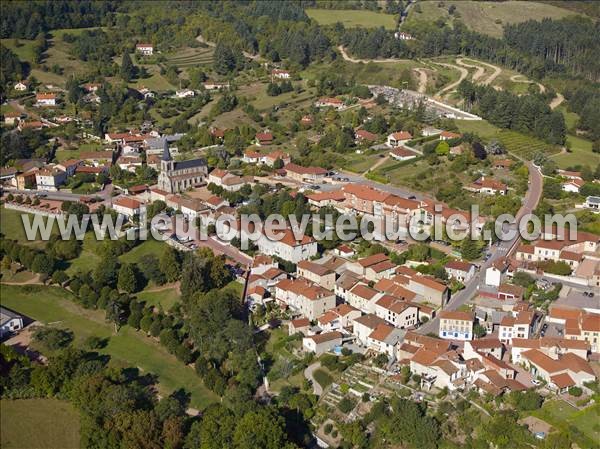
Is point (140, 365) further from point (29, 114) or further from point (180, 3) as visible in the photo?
point (180, 3)

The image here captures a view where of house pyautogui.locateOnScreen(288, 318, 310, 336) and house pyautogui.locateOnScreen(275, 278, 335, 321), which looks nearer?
house pyautogui.locateOnScreen(288, 318, 310, 336)

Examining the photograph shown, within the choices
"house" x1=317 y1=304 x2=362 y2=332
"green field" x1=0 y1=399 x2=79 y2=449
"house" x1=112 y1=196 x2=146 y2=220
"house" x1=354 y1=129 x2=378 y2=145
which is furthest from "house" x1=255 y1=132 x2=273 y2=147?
"green field" x1=0 y1=399 x2=79 y2=449

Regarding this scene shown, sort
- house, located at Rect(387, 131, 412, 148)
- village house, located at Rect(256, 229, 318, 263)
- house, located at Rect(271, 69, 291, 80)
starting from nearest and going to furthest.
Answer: village house, located at Rect(256, 229, 318, 263) → house, located at Rect(387, 131, 412, 148) → house, located at Rect(271, 69, 291, 80)

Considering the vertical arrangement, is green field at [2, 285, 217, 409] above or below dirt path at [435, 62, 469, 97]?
below

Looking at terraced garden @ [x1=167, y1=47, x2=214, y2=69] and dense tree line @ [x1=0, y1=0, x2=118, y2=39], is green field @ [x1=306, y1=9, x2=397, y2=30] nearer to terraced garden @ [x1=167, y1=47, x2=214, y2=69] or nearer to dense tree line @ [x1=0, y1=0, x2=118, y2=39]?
terraced garden @ [x1=167, y1=47, x2=214, y2=69]

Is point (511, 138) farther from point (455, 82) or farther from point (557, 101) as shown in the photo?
point (455, 82)

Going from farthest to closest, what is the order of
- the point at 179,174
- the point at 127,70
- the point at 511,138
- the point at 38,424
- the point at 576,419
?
Result: the point at 127,70, the point at 511,138, the point at 179,174, the point at 38,424, the point at 576,419

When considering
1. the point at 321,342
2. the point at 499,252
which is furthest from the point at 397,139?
the point at 321,342
